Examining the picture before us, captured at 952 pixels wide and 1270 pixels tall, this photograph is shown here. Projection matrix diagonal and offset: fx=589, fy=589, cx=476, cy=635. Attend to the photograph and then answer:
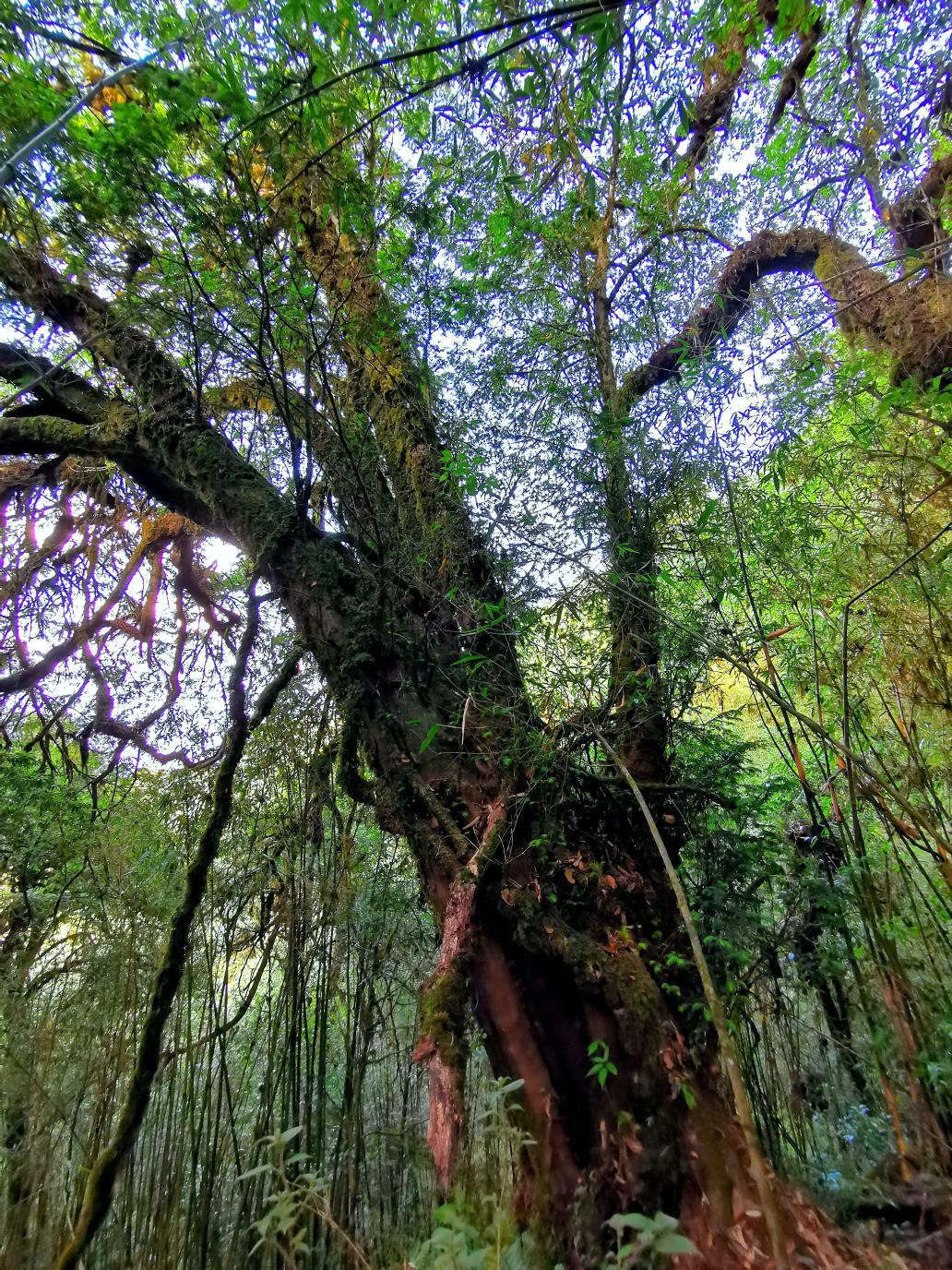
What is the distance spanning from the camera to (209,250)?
201 cm

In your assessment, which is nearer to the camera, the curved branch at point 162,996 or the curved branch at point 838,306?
the curved branch at point 162,996

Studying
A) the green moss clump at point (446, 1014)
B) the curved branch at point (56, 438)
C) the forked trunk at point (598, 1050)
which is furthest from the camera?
the curved branch at point (56, 438)

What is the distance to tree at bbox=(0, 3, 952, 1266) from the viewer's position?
1632 millimetres

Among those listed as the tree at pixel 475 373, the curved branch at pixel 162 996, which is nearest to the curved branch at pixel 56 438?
the tree at pixel 475 373

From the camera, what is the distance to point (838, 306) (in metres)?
2.74

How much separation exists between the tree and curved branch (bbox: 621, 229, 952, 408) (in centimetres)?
2

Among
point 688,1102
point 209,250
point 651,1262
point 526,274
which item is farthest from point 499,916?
point 526,274

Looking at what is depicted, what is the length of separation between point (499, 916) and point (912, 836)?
1472mm

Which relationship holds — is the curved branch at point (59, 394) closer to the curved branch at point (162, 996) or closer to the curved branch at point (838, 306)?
the curved branch at point (162, 996)

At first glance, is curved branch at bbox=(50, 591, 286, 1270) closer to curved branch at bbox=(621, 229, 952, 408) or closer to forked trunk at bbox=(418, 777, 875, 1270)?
forked trunk at bbox=(418, 777, 875, 1270)

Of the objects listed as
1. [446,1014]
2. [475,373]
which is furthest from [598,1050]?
[475,373]

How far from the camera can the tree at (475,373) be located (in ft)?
5.35

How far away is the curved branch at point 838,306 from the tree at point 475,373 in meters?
0.02

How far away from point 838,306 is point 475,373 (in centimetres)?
177
